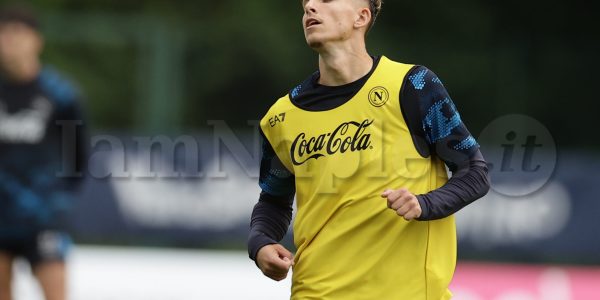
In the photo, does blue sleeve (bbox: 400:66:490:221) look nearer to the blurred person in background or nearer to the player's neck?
the player's neck

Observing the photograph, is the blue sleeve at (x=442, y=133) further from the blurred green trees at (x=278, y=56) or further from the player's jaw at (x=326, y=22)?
the blurred green trees at (x=278, y=56)

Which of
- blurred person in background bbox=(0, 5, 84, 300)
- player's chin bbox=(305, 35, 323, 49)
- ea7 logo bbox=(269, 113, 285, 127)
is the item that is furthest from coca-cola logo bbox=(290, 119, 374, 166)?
blurred person in background bbox=(0, 5, 84, 300)

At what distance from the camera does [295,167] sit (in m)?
4.43

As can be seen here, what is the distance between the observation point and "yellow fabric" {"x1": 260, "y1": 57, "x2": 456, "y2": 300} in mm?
4262

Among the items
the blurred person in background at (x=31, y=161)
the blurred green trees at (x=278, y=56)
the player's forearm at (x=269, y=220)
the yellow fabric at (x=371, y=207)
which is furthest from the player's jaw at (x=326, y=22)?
the blurred green trees at (x=278, y=56)

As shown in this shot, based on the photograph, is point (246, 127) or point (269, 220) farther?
point (246, 127)

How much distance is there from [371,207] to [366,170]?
0.13m

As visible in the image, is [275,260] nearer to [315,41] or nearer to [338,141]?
[338,141]

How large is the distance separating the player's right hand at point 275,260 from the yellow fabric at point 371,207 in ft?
0.44

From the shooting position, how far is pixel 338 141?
14.1 ft

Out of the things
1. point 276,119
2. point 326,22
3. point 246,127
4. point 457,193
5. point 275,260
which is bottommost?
point 246,127

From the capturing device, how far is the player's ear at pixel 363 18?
4.45m

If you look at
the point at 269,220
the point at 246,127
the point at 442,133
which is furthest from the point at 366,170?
the point at 246,127

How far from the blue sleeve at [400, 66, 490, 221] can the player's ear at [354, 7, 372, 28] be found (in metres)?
0.30
